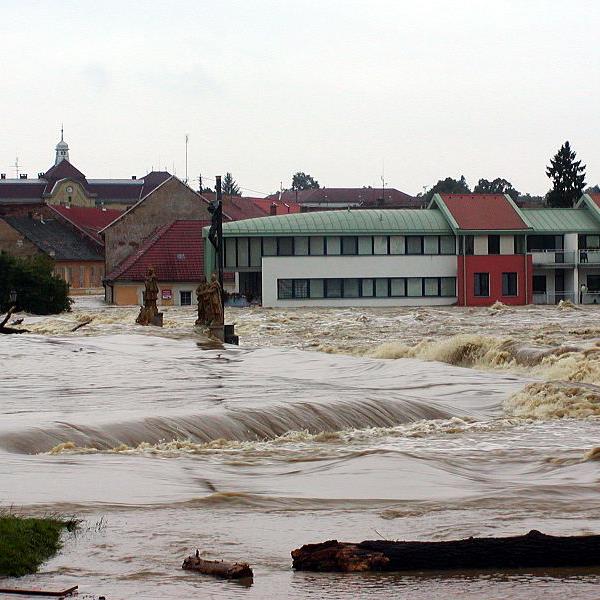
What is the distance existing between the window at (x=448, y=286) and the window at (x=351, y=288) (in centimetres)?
435

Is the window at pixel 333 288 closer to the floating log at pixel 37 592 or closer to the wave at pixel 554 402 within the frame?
the wave at pixel 554 402

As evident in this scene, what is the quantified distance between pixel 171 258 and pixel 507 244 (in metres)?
18.3

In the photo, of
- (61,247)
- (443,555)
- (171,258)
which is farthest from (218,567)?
(61,247)

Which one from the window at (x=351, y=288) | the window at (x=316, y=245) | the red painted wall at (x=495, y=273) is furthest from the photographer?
the window at (x=316, y=245)

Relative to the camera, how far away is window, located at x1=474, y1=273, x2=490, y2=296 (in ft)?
246

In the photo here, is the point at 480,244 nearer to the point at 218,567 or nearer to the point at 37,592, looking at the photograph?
the point at 218,567

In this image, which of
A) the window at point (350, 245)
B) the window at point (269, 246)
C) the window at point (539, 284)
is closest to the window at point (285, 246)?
the window at point (269, 246)

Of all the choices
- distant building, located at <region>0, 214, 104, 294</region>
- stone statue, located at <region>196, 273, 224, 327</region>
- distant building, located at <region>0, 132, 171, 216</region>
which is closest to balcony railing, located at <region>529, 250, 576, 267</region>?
stone statue, located at <region>196, 273, 224, 327</region>

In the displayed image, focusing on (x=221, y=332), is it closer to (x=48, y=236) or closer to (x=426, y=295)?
(x=426, y=295)

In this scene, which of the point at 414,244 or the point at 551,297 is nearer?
the point at 414,244

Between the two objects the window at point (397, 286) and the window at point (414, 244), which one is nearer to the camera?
the window at point (397, 286)

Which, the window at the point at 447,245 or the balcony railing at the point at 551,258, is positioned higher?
the window at the point at 447,245

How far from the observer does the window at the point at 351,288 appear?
74562 mm

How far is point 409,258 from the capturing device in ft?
248
